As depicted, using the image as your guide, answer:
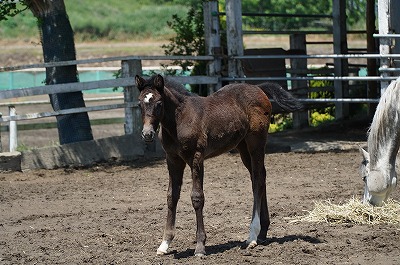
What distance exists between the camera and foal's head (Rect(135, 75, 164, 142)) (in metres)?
5.66

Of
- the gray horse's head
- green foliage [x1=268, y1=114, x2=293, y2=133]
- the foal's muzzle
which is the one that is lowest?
green foliage [x1=268, y1=114, x2=293, y2=133]

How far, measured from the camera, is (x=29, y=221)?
7.59 metres

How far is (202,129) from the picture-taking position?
6047 millimetres

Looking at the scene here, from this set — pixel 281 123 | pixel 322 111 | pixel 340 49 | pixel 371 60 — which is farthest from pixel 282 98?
pixel 322 111

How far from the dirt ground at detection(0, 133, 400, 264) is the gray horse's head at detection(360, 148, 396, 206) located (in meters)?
0.29

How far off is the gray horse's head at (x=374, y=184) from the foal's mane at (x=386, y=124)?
0.11 m

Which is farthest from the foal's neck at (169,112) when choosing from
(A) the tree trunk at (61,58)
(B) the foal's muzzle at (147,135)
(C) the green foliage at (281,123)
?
(C) the green foliage at (281,123)

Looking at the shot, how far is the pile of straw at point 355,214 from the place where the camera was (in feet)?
22.5

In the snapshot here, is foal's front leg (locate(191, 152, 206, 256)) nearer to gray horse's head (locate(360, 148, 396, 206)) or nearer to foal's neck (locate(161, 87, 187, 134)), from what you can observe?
foal's neck (locate(161, 87, 187, 134))

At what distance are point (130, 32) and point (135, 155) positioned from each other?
104ft

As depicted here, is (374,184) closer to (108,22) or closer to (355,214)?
(355,214)

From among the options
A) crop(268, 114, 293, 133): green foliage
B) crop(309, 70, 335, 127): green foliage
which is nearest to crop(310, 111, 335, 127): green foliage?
crop(309, 70, 335, 127): green foliage

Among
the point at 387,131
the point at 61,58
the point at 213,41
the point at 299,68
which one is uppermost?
the point at 213,41

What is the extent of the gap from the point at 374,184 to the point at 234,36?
583 centimetres
